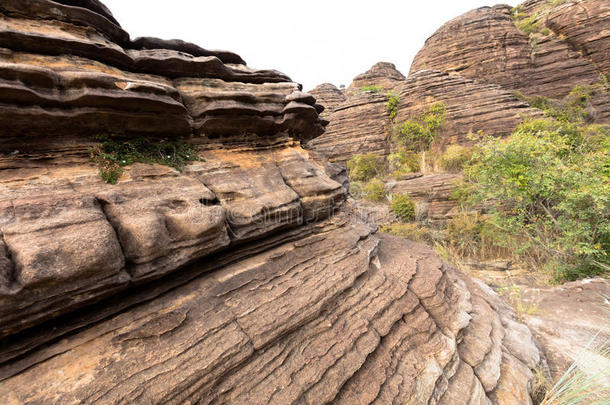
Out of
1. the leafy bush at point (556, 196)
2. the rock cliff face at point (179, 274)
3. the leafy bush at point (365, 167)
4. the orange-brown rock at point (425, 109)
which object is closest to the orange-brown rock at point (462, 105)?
the orange-brown rock at point (425, 109)

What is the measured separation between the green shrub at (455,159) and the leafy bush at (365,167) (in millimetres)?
4549

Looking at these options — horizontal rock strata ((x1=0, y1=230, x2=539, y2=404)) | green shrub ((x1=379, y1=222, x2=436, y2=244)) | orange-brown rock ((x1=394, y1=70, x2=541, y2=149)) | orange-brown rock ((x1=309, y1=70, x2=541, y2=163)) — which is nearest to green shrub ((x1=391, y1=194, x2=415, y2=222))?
green shrub ((x1=379, y1=222, x2=436, y2=244))

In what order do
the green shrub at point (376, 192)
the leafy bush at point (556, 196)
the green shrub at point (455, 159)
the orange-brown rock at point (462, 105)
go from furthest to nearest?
the orange-brown rock at point (462, 105) → the green shrub at point (376, 192) → the green shrub at point (455, 159) → the leafy bush at point (556, 196)

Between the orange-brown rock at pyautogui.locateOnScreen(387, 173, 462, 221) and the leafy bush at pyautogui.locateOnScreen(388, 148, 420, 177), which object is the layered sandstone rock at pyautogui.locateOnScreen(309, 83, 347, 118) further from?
the orange-brown rock at pyautogui.locateOnScreen(387, 173, 462, 221)

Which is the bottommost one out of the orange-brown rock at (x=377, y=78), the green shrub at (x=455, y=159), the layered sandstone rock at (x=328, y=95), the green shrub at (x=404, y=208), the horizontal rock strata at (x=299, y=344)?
the green shrub at (x=404, y=208)

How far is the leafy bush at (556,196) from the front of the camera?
570 centimetres

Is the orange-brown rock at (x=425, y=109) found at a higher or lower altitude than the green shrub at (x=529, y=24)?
lower

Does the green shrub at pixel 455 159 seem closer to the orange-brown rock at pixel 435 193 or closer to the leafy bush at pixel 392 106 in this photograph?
the orange-brown rock at pixel 435 193

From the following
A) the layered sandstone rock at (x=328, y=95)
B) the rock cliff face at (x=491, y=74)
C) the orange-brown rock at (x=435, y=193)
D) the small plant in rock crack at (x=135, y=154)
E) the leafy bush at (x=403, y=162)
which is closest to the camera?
the small plant in rock crack at (x=135, y=154)

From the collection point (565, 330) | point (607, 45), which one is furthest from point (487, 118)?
point (565, 330)

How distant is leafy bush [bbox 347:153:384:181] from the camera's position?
54.8 ft

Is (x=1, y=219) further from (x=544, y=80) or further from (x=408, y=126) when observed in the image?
(x=544, y=80)

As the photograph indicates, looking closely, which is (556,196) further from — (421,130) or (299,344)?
(421,130)

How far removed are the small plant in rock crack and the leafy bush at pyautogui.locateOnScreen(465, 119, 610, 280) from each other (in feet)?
28.5
